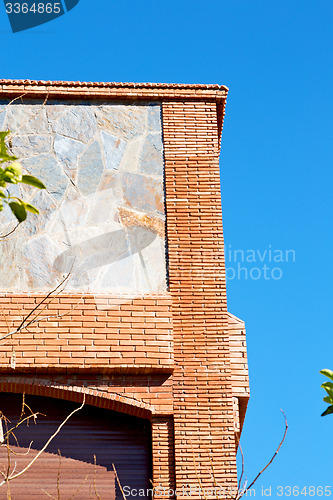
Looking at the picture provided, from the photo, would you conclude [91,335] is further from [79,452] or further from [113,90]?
[113,90]

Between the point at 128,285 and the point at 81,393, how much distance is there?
1404 mm

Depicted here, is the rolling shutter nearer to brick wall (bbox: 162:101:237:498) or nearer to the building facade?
the building facade

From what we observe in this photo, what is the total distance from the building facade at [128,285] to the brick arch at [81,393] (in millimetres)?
16

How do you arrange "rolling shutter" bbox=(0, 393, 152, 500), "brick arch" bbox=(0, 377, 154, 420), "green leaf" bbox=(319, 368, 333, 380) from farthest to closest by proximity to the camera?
"brick arch" bbox=(0, 377, 154, 420)
"rolling shutter" bbox=(0, 393, 152, 500)
"green leaf" bbox=(319, 368, 333, 380)

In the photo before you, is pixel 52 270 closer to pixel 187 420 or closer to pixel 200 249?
pixel 200 249

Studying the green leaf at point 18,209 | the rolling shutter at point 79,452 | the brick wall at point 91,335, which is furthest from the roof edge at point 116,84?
the green leaf at point 18,209

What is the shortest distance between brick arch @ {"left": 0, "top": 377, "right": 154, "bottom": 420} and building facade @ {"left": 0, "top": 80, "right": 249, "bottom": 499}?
0.02 m

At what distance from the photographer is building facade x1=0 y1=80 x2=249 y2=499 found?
786cm

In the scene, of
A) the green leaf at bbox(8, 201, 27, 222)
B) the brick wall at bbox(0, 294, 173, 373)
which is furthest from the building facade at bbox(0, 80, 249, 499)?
the green leaf at bbox(8, 201, 27, 222)

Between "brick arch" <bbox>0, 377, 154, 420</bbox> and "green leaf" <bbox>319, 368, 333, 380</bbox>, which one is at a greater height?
"brick arch" <bbox>0, 377, 154, 420</bbox>

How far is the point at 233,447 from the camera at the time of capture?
307 inches

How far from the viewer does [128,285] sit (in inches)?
336

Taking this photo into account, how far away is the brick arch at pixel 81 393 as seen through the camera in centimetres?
785

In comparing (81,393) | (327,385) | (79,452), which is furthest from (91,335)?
(327,385)
